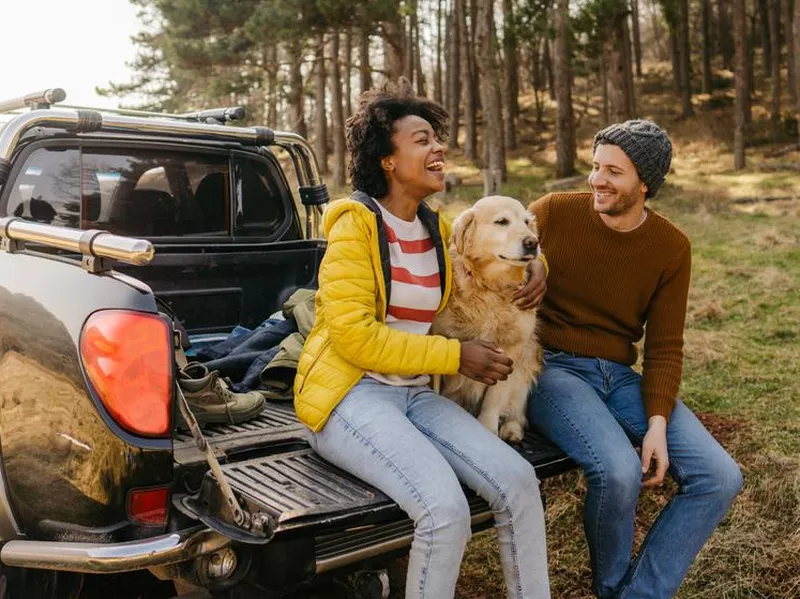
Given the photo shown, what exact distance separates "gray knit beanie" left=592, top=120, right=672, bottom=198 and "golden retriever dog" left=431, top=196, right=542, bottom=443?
0.48m

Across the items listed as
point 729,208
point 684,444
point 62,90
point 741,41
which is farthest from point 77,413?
point 741,41

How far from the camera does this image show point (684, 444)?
9.87 ft

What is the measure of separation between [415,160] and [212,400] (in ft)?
3.82

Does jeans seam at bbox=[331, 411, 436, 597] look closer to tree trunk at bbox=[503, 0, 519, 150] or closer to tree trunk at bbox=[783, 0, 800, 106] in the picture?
tree trunk at bbox=[503, 0, 519, 150]

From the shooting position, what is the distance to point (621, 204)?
3.21 m

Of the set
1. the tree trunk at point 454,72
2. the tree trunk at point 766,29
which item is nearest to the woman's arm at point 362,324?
the tree trunk at point 454,72

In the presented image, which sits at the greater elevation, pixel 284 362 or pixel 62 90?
pixel 62 90

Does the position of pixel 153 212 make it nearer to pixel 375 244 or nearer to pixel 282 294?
pixel 282 294

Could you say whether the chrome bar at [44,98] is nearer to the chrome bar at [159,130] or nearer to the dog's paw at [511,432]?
the chrome bar at [159,130]

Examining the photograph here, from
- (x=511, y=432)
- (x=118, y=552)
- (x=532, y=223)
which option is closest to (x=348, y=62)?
(x=532, y=223)

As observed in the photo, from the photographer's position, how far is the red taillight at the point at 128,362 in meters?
2.15

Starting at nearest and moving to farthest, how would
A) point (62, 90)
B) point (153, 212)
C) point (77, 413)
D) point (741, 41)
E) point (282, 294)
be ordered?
1. point (77, 413)
2. point (62, 90)
3. point (153, 212)
4. point (282, 294)
5. point (741, 41)

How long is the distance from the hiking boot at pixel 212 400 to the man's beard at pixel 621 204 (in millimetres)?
1616

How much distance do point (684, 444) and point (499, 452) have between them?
0.89m
